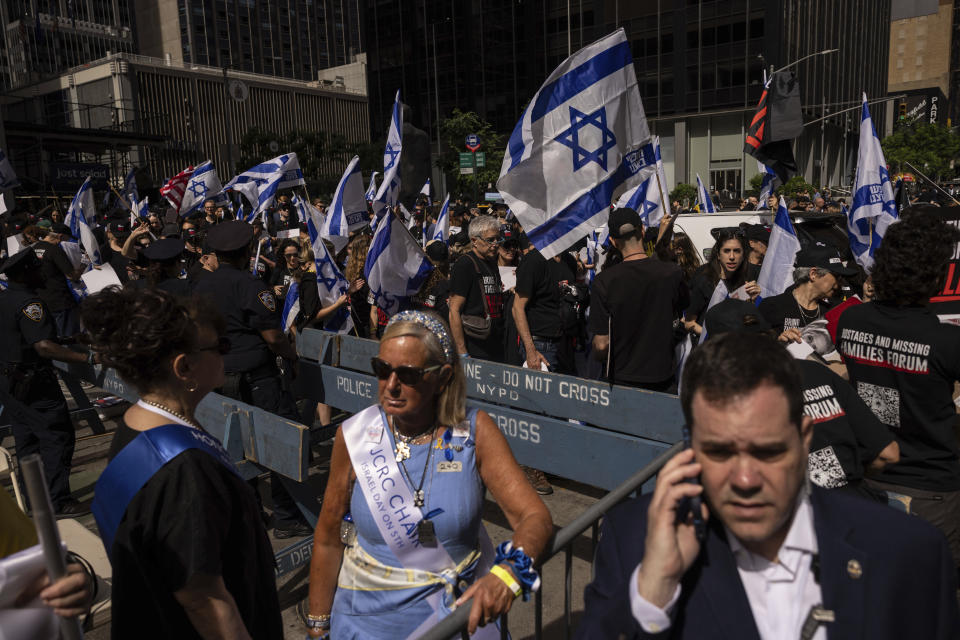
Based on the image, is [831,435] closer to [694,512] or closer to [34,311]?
[694,512]

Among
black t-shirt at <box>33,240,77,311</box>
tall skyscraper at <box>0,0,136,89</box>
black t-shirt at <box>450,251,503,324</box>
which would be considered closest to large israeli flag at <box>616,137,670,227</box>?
black t-shirt at <box>450,251,503,324</box>

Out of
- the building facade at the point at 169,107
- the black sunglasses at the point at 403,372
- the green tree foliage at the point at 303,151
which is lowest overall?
the black sunglasses at the point at 403,372

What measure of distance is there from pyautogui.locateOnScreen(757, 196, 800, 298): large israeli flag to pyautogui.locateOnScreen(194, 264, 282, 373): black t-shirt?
3.65m

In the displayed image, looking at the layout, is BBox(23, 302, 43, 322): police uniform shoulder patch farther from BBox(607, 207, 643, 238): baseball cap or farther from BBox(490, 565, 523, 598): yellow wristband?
BBox(490, 565, 523, 598): yellow wristband

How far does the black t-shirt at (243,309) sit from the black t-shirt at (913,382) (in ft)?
11.7

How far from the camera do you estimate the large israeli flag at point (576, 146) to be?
4953 millimetres

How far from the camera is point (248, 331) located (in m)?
4.83

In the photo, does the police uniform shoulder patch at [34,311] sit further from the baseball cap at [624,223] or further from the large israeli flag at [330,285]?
the baseball cap at [624,223]

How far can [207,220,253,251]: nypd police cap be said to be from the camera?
4.76 meters

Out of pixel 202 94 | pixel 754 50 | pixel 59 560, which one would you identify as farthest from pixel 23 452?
pixel 202 94

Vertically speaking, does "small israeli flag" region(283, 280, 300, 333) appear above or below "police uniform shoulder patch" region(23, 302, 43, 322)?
below

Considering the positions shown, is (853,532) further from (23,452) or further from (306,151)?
(306,151)

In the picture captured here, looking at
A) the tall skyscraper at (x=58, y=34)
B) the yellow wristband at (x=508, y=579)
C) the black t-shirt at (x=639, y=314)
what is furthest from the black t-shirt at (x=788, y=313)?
the tall skyscraper at (x=58, y=34)

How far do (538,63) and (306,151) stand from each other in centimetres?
1929
